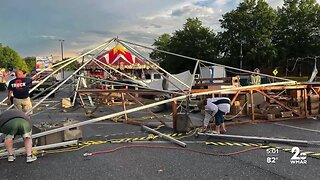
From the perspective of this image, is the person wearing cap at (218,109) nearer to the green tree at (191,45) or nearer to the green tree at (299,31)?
the green tree at (299,31)

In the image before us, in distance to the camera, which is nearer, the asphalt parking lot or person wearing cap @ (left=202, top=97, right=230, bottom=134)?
the asphalt parking lot

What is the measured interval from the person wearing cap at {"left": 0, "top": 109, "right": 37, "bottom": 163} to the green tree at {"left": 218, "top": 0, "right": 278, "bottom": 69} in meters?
54.6

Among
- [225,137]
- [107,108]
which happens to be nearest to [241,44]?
[107,108]

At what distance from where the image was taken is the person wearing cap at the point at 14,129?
6922 millimetres

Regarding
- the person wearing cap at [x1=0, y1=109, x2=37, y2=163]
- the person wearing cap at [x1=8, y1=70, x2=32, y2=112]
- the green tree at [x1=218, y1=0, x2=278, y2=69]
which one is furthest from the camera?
the green tree at [x1=218, y1=0, x2=278, y2=69]

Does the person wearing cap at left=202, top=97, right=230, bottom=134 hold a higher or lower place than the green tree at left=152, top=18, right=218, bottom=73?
lower

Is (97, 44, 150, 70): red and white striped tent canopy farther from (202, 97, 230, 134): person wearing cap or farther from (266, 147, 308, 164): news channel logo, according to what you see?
(266, 147, 308, 164): news channel logo

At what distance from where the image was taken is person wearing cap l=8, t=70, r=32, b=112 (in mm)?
9609

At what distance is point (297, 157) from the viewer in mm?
6906

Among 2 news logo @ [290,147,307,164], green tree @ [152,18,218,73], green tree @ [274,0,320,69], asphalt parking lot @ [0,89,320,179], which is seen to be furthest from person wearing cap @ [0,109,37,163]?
green tree @ [152,18,218,73]

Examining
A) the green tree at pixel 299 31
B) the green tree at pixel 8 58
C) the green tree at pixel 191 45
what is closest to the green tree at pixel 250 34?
the green tree at pixel 299 31

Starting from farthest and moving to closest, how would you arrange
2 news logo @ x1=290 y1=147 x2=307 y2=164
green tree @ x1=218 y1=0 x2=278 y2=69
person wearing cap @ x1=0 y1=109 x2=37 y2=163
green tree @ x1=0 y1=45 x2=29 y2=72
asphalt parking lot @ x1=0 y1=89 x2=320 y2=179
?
green tree @ x1=0 y1=45 x2=29 y2=72 → green tree @ x1=218 y1=0 x2=278 y2=69 → person wearing cap @ x1=0 y1=109 x2=37 y2=163 → 2 news logo @ x1=290 y1=147 x2=307 y2=164 → asphalt parking lot @ x1=0 y1=89 x2=320 y2=179

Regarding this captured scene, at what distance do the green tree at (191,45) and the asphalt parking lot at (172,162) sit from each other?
6029cm

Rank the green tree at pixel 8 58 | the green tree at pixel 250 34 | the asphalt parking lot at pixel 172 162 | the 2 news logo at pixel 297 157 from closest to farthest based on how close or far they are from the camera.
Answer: the asphalt parking lot at pixel 172 162, the 2 news logo at pixel 297 157, the green tree at pixel 250 34, the green tree at pixel 8 58
